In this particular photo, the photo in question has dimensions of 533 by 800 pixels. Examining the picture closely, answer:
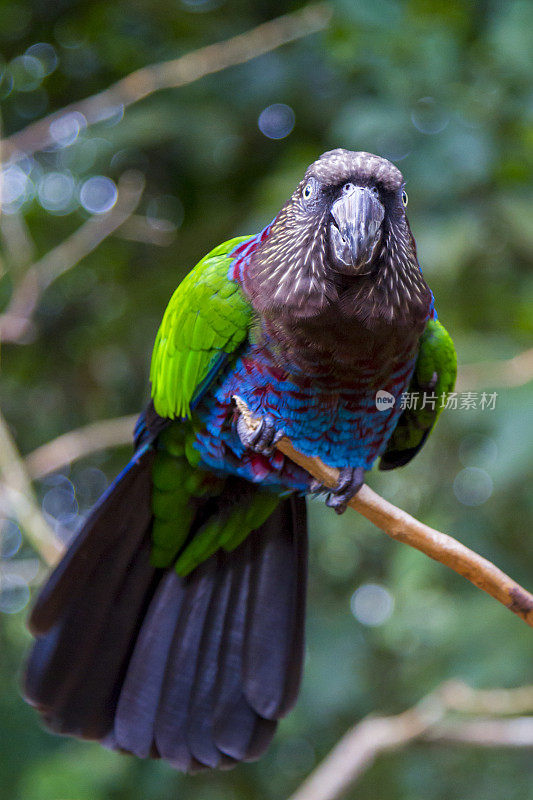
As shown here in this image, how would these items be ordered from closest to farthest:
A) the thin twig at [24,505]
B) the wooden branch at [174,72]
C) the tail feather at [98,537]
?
the tail feather at [98,537] → the thin twig at [24,505] → the wooden branch at [174,72]

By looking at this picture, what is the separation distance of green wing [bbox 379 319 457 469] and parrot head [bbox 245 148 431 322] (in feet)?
1.08

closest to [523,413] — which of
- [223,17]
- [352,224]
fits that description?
[352,224]

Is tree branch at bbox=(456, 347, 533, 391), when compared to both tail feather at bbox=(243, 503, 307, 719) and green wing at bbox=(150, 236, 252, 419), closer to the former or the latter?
tail feather at bbox=(243, 503, 307, 719)

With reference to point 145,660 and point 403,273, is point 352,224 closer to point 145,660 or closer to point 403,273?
point 403,273

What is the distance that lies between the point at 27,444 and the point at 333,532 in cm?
190

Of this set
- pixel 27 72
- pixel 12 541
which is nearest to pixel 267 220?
pixel 27 72

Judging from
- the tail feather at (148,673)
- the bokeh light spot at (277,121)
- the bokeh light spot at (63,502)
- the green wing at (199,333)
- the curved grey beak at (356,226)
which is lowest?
the bokeh light spot at (63,502)

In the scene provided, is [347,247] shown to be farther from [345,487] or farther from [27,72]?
[27,72]

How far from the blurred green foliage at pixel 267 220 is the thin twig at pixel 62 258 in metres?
0.14

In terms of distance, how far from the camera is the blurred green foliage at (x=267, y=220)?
3346mm

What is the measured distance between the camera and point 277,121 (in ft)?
13.3

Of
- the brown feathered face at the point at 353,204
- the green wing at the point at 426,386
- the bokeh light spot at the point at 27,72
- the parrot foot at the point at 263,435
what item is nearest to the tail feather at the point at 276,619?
the green wing at the point at 426,386

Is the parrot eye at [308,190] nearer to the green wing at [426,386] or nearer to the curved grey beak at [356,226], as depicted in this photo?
the curved grey beak at [356,226]

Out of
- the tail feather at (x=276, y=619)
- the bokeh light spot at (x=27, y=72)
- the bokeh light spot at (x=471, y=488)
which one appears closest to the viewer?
the tail feather at (x=276, y=619)
